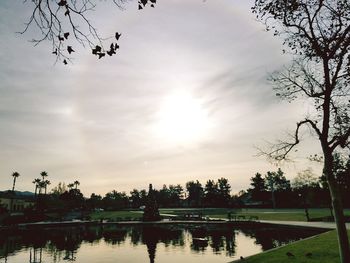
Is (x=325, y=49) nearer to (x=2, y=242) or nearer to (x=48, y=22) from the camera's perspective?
(x=48, y=22)

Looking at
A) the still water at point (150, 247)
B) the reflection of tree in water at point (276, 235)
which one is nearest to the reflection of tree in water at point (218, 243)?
the still water at point (150, 247)

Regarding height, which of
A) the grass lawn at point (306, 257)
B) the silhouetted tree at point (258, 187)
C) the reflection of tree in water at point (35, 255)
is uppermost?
the silhouetted tree at point (258, 187)

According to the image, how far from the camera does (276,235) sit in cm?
4134

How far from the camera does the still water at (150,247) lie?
32094 mm

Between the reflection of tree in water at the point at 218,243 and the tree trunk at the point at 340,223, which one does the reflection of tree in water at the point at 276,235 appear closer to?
the reflection of tree in water at the point at 218,243

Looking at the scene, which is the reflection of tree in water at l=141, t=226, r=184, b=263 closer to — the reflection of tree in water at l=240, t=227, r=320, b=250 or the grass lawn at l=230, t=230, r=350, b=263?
the reflection of tree in water at l=240, t=227, r=320, b=250

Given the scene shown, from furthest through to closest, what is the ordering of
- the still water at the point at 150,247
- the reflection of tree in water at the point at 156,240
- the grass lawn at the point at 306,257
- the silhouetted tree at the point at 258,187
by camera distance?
the silhouetted tree at the point at 258,187, the reflection of tree in water at the point at 156,240, the still water at the point at 150,247, the grass lawn at the point at 306,257

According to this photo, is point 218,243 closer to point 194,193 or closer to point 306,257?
point 306,257

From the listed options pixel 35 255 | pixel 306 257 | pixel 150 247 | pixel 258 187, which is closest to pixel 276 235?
pixel 150 247

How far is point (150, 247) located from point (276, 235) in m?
16.5

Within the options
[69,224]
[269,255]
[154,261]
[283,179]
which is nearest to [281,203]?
[283,179]

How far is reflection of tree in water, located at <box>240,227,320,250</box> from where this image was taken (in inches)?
1409

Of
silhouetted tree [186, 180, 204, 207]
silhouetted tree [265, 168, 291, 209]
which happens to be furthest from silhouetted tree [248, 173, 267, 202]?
silhouetted tree [186, 180, 204, 207]

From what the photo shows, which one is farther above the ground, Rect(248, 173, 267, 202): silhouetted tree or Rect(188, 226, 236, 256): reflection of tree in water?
Rect(248, 173, 267, 202): silhouetted tree
